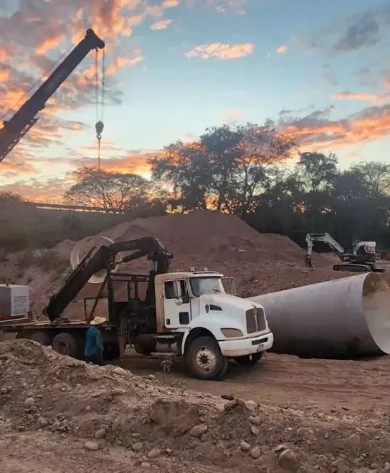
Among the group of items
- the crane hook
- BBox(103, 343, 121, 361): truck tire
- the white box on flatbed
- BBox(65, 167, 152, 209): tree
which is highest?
BBox(65, 167, 152, 209): tree

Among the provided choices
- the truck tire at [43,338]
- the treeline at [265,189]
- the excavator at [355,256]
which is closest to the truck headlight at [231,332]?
the truck tire at [43,338]

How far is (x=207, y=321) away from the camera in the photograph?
38.4ft

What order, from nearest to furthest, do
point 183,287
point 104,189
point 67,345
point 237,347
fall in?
1. point 237,347
2. point 183,287
3. point 67,345
4. point 104,189

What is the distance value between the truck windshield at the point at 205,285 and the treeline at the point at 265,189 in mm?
33848

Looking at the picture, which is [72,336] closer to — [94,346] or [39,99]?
[94,346]

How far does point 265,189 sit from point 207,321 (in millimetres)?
36685

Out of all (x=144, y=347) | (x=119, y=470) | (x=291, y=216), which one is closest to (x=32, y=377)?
(x=119, y=470)

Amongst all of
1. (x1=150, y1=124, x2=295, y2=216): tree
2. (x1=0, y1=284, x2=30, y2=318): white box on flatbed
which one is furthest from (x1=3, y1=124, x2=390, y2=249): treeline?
(x1=0, y1=284, x2=30, y2=318): white box on flatbed

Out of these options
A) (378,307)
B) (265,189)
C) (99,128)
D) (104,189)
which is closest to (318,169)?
(265,189)

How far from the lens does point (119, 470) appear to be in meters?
5.69

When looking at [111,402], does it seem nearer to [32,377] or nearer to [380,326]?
[32,377]

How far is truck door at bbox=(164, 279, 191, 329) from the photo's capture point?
12203 mm

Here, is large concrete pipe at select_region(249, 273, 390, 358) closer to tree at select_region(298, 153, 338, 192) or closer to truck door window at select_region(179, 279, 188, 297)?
truck door window at select_region(179, 279, 188, 297)

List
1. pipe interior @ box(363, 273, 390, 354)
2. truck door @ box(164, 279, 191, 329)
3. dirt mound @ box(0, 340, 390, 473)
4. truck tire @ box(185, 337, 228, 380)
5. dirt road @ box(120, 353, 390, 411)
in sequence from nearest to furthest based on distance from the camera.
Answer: dirt mound @ box(0, 340, 390, 473), dirt road @ box(120, 353, 390, 411), truck tire @ box(185, 337, 228, 380), truck door @ box(164, 279, 191, 329), pipe interior @ box(363, 273, 390, 354)
